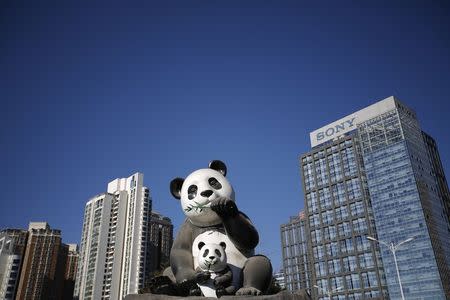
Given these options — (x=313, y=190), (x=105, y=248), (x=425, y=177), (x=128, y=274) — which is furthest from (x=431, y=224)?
(x=105, y=248)

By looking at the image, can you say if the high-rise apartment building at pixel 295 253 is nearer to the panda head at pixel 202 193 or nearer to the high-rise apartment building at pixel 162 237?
the high-rise apartment building at pixel 162 237

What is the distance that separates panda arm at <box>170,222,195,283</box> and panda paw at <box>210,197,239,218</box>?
1.04m

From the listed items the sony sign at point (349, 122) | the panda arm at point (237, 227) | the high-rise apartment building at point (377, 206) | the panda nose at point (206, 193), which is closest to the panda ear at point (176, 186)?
the panda nose at point (206, 193)

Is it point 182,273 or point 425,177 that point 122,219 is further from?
point 182,273

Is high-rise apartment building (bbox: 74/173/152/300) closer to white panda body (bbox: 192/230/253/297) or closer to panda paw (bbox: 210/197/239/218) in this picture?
white panda body (bbox: 192/230/253/297)

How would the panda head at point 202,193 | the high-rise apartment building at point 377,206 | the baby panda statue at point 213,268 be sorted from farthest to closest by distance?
the high-rise apartment building at point 377,206 < the panda head at point 202,193 < the baby panda statue at point 213,268

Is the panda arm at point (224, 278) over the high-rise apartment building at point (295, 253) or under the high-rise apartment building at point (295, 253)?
under

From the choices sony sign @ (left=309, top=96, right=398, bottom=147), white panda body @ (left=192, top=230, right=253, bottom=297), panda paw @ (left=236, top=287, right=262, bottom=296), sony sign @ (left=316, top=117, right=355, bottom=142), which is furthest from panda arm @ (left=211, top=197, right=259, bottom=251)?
sony sign @ (left=316, top=117, right=355, bottom=142)

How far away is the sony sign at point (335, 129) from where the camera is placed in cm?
6851

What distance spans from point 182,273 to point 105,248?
182ft

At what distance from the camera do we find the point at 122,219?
60.6 metres

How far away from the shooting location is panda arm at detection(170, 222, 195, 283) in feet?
24.0

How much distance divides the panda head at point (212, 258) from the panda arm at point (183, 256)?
0.88ft

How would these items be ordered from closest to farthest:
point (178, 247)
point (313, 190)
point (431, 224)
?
point (178, 247), point (431, 224), point (313, 190)
